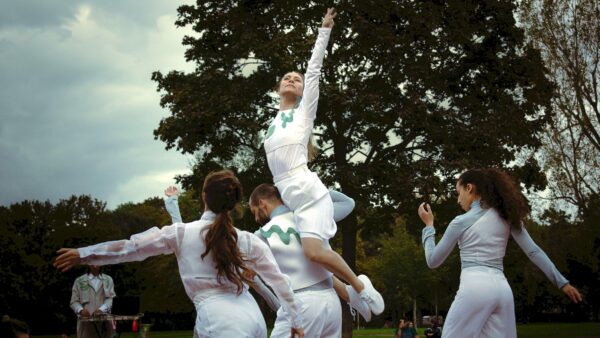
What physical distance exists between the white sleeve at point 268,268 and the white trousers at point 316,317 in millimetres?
243

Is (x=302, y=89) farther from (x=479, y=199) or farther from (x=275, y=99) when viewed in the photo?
(x=275, y=99)

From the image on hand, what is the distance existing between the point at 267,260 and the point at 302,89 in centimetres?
204

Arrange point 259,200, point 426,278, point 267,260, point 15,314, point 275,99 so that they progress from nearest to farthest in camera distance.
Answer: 1. point 267,260
2. point 259,200
3. point 275,99
4. point 15,314
5. point 426,278

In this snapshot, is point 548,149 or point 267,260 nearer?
point 267,260

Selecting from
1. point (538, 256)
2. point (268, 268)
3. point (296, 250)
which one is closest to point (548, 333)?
point (538, 256)

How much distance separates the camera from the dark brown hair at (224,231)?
574cm

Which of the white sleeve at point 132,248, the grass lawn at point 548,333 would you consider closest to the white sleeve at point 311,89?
the white sleeve at point 132,248

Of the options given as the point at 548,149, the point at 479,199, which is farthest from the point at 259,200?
the point at 548,149

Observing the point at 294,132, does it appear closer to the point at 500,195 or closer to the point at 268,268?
the point at 268,268

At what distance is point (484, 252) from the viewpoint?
279 inches

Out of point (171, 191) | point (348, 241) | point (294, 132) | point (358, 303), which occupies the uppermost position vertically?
point (348, 241)

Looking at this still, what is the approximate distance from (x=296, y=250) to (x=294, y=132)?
1.03 m

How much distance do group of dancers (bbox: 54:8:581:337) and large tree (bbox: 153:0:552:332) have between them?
20.4 m

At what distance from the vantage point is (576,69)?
114 ft
